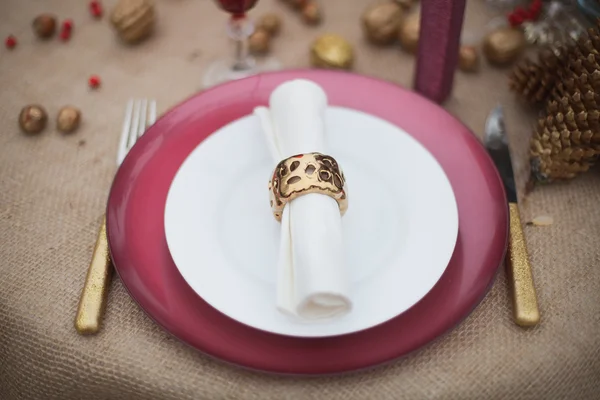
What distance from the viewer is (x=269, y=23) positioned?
30.3 inches

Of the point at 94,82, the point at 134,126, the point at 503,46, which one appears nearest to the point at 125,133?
the point at 134,126

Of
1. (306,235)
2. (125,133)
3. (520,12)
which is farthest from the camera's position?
(520,12)

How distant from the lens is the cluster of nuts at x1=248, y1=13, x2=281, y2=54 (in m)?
0.76

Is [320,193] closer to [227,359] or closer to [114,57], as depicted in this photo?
[227,359]

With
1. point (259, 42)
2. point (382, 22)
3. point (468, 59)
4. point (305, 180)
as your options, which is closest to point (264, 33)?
point (259, 42)

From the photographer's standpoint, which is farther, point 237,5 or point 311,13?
point 311,13

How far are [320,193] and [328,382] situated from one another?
143 millimetres

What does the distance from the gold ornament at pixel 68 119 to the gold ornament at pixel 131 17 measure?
0.14 m

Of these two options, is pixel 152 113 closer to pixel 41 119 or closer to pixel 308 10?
pixel 41 119

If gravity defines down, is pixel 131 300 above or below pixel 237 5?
below

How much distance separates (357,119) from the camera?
22.7 inches

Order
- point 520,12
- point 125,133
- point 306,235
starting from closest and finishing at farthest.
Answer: point 306,235
point 125,133
point 520,12

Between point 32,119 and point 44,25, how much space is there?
0.58ft

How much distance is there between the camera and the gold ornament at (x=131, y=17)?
0.74 metres
